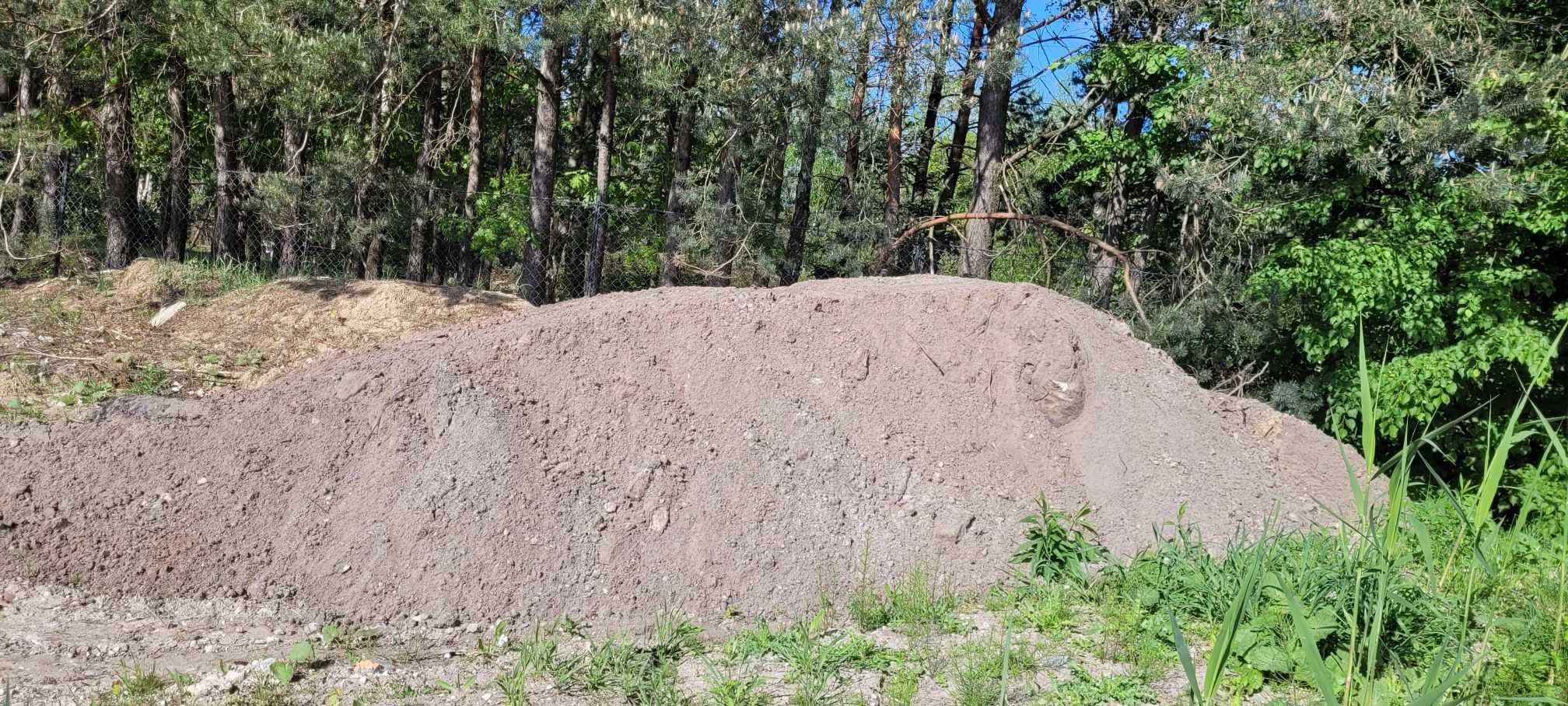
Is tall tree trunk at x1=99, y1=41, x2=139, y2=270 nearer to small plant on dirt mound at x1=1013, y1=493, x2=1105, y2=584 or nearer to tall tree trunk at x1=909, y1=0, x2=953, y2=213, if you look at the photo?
tall tree trunk at x1=909, y1=0, x2=953, y2=213

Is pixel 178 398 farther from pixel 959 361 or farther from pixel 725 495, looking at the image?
pixel 959 361

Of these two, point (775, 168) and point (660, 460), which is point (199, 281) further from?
point (775, 168)

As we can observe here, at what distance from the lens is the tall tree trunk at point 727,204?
39.1 feet

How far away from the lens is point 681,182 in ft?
42.2

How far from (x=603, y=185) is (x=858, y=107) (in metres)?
3.94

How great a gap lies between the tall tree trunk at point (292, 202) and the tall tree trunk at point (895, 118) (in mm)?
7109

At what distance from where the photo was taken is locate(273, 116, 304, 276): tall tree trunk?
1147 centimetres

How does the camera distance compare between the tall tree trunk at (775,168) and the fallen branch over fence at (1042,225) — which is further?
the tall tree trunk at (775,168)

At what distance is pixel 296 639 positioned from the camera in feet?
14.4

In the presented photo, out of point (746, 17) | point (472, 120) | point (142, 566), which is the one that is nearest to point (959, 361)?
point (142, 566)

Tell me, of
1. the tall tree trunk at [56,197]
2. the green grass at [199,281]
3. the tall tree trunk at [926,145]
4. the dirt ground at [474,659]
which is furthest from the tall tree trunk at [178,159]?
the tall tree trunk at [926,145]

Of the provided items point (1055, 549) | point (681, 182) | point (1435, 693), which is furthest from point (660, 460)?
point (681, 182)

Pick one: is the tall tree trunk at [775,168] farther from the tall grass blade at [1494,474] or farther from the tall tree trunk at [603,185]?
the tall grass blade at [1494,474]

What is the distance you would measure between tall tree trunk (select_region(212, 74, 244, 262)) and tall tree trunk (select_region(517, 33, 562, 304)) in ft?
11.7
